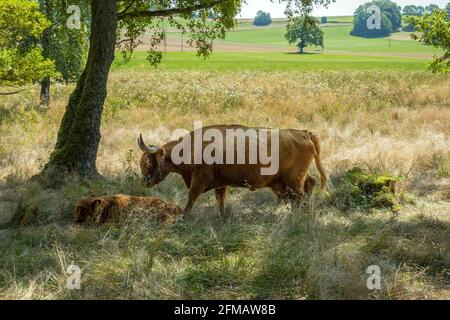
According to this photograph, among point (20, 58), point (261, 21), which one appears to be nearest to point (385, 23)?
point (261, 21)

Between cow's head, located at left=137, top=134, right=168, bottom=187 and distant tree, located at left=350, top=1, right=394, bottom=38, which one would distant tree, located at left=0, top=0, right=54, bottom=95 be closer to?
cow's head, located at left=137, top=134, right=168, bottom=187

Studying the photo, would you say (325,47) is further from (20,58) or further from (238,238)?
(238,238)

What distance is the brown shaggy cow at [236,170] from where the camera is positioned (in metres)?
9.96

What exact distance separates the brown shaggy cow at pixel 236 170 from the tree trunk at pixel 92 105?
2.32 meters

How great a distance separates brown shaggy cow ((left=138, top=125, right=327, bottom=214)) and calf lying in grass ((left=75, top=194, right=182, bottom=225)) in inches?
28.3

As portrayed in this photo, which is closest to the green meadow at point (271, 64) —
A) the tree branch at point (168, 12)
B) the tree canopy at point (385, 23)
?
the tree branch at point (168, 12)

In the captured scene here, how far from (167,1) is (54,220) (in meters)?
7.70

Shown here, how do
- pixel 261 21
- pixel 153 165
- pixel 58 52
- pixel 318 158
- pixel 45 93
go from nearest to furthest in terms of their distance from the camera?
1. pixel 153 165
2. pixel 318 158
3. pixel 58 52
4. pixel 45 93
5. pixel 261 21

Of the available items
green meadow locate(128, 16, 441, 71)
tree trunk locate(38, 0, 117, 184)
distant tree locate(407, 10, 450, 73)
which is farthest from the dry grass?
green meadow locate(128, 16, 441, 71)

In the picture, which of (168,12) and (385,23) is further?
(385,23)

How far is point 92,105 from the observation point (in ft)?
40.0

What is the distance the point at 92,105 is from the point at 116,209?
3.90 m

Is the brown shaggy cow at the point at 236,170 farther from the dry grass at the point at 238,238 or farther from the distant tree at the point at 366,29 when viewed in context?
the distant tree at the point at 366,29
